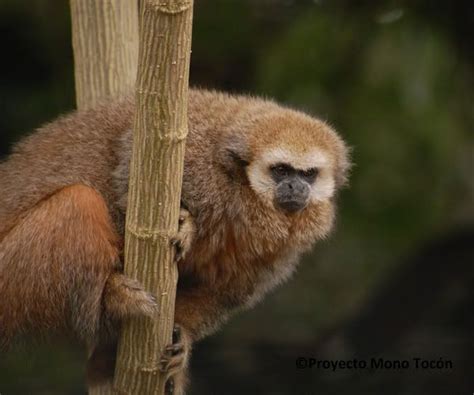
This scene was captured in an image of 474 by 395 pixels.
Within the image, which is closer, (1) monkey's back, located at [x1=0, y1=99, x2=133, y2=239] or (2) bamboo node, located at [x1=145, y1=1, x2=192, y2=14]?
(2) bamboo node, located at [x1=145, y1=1, x2=192, y2=14]

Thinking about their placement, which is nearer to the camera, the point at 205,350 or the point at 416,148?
the point at 416,148

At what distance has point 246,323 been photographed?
8609 millimetres

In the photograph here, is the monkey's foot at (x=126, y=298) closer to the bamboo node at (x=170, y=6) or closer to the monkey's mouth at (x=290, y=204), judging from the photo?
the monkey's mouth at (x=290, y=204)

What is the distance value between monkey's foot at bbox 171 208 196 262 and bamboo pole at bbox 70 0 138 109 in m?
1.28

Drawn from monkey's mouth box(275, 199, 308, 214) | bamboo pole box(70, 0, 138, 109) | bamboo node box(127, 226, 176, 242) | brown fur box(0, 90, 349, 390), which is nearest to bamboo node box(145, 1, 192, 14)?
Result: bamboo node box(127, 226, 176, 242)

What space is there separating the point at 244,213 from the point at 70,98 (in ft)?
10.4

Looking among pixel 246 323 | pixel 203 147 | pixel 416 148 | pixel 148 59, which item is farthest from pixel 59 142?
pixel 246 323

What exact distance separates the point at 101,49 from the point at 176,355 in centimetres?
212

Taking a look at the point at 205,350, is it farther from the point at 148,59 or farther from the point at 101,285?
the point at 148,59

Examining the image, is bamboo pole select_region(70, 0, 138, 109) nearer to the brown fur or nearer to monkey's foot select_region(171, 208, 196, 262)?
the brown fur

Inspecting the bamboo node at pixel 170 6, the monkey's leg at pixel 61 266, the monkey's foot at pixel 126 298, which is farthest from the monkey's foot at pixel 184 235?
the bamboo node at pixel 170 6

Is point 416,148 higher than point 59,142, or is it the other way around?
point 416,148

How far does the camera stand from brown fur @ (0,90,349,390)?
15.2 ft

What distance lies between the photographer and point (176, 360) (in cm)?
466
